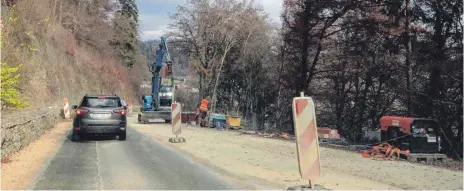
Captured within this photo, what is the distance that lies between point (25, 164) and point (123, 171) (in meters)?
2.60

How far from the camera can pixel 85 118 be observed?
51.5 ft

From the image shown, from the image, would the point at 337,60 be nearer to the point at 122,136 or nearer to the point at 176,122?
the point at 176,122

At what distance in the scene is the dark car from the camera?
51.5 ft

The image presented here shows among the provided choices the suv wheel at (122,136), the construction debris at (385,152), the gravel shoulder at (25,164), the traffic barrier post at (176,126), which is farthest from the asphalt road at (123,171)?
the construction debris at (385,152)

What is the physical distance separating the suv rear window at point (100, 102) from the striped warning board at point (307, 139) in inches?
420

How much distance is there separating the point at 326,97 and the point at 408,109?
10.9m

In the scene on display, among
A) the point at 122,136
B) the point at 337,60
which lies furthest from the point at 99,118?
the point at 337,60

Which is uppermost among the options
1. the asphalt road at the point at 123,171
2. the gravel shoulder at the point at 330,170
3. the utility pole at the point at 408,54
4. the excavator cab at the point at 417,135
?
the utility pole at the point at 408,54

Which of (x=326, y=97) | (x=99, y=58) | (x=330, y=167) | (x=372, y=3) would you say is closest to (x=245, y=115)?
(x=326, y=97)

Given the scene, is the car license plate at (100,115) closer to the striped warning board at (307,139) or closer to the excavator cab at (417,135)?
the excavator cab at (417,135)

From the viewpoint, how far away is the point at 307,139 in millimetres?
7156

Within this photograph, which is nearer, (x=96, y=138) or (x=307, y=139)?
(x=307, y=139)

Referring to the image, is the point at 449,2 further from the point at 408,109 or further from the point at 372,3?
the point at 372,3

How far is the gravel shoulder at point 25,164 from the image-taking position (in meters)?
8.26
